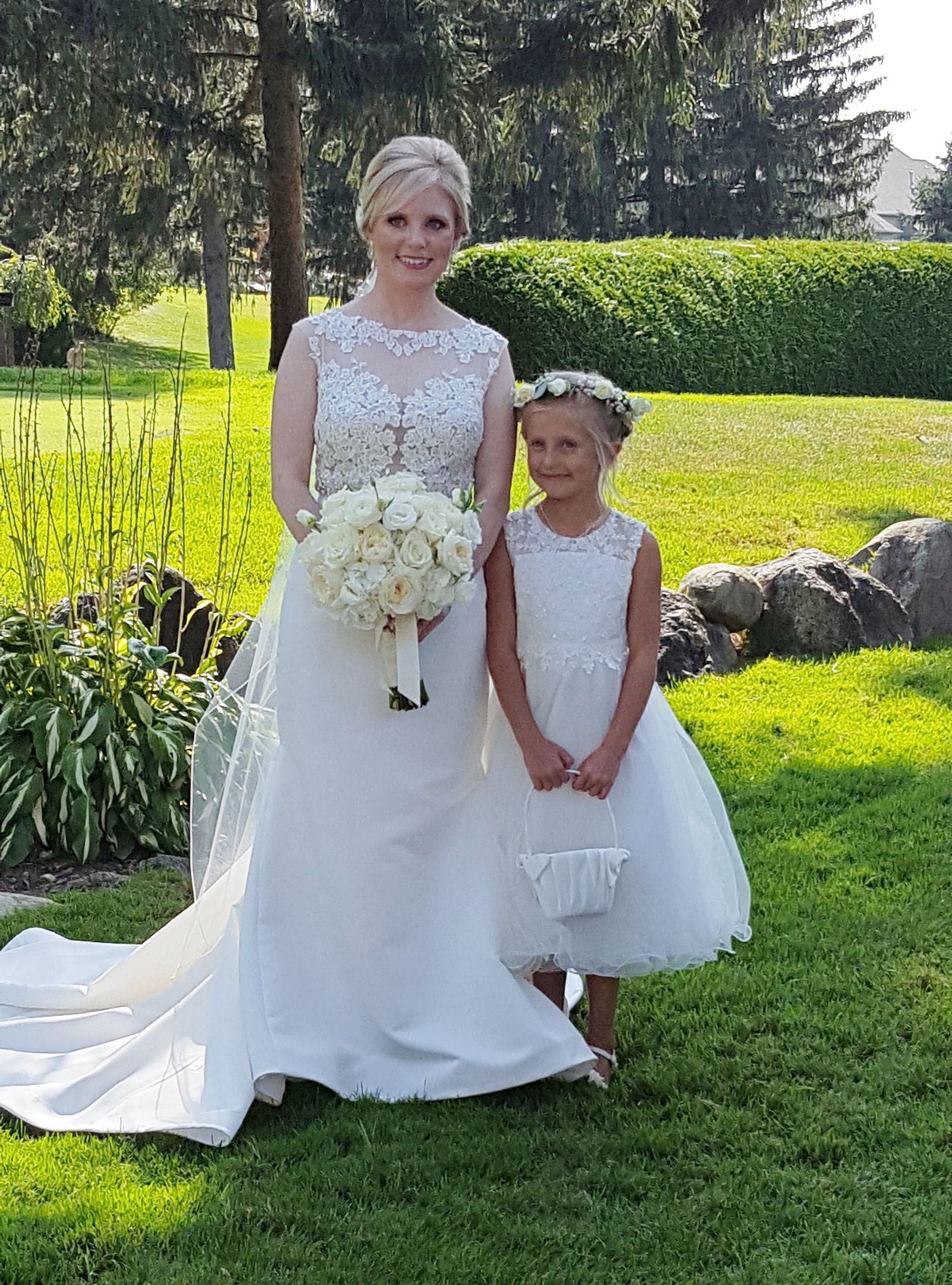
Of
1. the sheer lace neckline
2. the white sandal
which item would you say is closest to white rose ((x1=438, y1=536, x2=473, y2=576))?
the sheer lace neckline

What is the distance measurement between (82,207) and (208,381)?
635cm

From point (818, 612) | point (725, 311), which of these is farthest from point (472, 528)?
point (725, 311)

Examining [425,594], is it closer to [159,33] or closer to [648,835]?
[648,835]

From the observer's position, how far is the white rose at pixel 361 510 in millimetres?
3080

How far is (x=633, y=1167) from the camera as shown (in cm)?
312

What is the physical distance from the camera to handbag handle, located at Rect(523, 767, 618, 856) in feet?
11.2

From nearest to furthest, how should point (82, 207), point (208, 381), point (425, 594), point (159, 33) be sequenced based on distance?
point (425, 594)
point (159, 33)
point (208, 381)
point (82, 207)

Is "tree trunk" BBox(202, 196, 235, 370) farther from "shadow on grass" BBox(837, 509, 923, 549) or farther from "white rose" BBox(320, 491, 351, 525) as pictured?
"white rose" BBox(320, 491, 351, 525)

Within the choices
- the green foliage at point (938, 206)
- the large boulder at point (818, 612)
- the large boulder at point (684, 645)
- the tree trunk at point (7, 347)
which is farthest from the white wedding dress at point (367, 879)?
the green foliage at point (938, 206)

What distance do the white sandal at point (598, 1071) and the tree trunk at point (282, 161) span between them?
34.0ft

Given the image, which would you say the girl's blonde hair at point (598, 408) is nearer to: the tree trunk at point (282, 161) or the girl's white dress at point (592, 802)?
the girl's white dress at point (592, 802)

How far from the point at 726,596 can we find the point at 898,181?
9935 centimetres

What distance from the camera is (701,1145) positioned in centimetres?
323

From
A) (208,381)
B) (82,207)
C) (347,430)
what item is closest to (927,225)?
(82,207)
